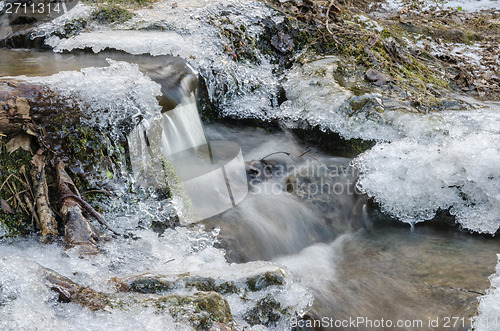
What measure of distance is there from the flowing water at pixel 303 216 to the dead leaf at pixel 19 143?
0.52 meters

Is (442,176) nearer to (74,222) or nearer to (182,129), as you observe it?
(182,129)

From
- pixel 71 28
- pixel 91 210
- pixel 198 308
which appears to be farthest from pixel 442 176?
pixel 71 28

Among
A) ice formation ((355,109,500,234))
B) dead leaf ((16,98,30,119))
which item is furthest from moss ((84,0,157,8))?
ice formation ((355,109,500,234))

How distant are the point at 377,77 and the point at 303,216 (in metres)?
2.23

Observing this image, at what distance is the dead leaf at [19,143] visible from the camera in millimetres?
3033

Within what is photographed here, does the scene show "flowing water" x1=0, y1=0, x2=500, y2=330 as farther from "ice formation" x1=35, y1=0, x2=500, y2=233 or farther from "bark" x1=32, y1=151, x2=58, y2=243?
"bark" x1=32, y1=151, x2=58, y2=243

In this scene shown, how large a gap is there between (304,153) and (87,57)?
2.69 meters

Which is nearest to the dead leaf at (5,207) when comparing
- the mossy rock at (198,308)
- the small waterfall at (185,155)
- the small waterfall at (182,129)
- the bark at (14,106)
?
the bark at (14,106)

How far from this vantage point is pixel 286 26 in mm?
5688

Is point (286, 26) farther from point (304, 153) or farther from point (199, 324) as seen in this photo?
point (199, 324)

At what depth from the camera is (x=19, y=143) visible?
10.1ft

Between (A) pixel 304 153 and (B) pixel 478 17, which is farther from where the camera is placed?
(B) pixel 478 17

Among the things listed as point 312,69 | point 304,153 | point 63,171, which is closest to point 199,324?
point 63,171

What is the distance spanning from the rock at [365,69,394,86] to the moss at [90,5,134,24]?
10.6ft
